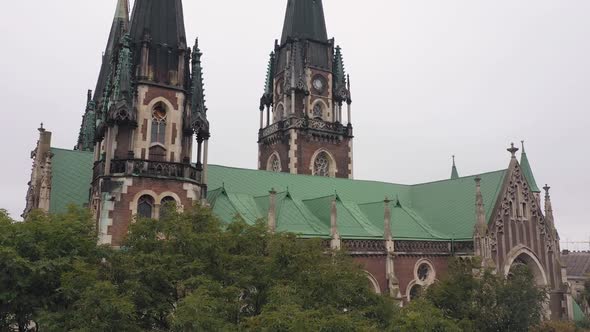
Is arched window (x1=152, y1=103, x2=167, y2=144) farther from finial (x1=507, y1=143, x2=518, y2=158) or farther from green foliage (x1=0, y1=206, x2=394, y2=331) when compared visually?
finial (x1=507, y1=143, x2=518, y2=158)

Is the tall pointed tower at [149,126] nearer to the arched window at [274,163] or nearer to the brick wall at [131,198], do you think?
the brick wall at [131,198]

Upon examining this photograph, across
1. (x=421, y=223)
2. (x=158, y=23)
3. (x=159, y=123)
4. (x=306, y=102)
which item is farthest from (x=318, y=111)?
(x=159, y=123)

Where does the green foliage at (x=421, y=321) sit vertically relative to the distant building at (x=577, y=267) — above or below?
below

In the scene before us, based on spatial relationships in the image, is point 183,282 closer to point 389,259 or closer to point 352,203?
point 389,259

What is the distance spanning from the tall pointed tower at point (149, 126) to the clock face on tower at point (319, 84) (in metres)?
23.1

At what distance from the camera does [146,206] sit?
26.1 metres

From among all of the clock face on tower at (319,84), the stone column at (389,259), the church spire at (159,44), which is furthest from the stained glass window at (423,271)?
the clock face on tower at (319,84)

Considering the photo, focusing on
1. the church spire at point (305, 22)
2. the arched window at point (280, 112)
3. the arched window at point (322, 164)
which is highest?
the church spire at point (305, 22)

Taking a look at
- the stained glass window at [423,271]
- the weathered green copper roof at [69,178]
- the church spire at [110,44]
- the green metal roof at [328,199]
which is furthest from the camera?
the church spire at [110,44]

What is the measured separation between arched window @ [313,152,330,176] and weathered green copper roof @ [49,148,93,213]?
2178cm

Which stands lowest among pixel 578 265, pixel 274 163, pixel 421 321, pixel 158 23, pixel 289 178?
pixel 421 321

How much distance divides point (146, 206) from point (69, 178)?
363 inches

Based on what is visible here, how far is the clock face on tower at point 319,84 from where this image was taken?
5172 centimetres

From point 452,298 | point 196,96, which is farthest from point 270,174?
point 452,298
